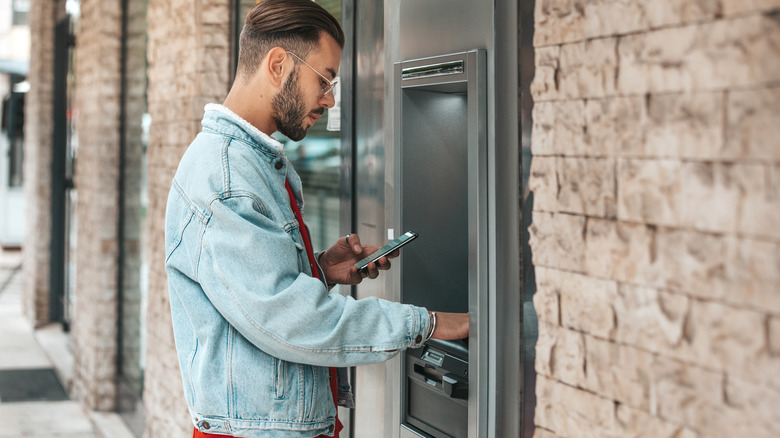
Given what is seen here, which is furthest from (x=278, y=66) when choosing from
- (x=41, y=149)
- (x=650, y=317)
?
(x=41, y=149)

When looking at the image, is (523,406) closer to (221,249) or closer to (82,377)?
(221,249)

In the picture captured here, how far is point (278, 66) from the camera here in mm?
1910

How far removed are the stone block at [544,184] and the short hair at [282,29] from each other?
1.99 ft

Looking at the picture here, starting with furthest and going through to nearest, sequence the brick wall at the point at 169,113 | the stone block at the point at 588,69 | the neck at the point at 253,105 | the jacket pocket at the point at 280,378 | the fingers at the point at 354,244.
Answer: the brick wall at the point at 169,113
the fingers at the point at 354,244
the neck at the point at 253,105
the jacket pocket at the point at 280,378
the stone block at the point at 588,69

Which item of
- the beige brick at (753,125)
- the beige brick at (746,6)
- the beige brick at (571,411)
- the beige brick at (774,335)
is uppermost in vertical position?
the beige brick at (746,6)

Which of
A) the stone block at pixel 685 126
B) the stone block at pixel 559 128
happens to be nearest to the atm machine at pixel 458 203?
the stone block at pixel 559 128

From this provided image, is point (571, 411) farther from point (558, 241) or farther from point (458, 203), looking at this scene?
point (458, 203)

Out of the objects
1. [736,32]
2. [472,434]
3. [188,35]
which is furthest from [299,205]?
[188,35]

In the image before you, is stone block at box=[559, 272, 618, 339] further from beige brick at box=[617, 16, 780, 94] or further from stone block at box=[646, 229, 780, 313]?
beige brick at box=[617, 16, 780, 94]

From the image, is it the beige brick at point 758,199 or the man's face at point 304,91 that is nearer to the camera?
the beige brick at point 758,199

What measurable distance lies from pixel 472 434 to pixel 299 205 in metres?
Result: 0.73

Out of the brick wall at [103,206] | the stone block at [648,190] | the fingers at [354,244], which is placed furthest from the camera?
the brick wall at [103,206]

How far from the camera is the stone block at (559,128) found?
1668 millimetres

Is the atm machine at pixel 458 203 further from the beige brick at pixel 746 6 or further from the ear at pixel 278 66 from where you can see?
the beige brick at pixel 746 6
